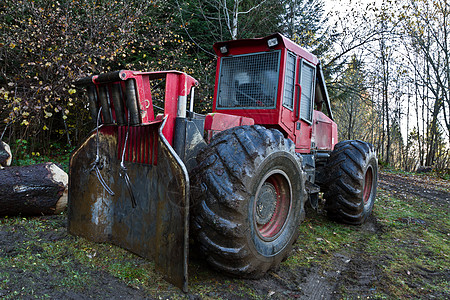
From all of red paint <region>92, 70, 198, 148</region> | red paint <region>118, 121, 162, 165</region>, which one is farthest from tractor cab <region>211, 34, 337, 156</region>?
red paint <region>118, 121, 162, 165</region>

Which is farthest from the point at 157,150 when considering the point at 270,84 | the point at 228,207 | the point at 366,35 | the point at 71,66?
the point at 366,35

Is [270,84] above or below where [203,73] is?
below

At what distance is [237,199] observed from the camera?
100 inches

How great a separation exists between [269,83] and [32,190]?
11.4 ft

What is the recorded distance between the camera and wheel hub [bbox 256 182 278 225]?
9.86ft

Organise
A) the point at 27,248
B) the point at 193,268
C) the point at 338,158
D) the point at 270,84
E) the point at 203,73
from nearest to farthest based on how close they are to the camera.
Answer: the point at 193,268 < the point at 27,248 < the point at 270,84 < the point at 338,158 < the point at 203,73

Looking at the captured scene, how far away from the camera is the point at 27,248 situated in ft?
10.2

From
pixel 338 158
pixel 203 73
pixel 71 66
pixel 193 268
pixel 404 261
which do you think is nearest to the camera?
pixel 193 268

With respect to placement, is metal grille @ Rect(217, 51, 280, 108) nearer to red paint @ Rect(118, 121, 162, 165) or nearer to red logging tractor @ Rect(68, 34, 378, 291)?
Result: red logging tractor @ Rect(68, 34, 378, 291)

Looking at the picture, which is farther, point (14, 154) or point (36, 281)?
point (14, 154)

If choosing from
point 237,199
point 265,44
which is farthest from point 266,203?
point 265,44

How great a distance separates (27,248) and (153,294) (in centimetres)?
157

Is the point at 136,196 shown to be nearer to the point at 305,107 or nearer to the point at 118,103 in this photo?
the point at 118,103

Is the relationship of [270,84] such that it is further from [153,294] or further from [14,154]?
[14,154]
